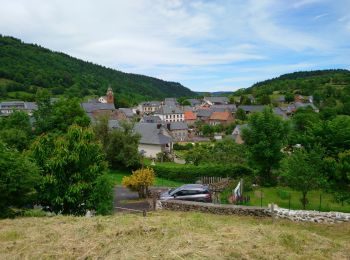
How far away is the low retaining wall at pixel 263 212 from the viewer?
13789 millimetres

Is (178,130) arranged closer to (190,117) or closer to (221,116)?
(221,116)

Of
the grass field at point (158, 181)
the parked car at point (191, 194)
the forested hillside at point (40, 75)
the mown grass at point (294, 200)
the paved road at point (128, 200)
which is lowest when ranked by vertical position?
the grass field at point (158, 181)

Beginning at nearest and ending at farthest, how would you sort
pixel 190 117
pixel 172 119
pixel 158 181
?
pixel 158 181 → pixel 172 119 → pixel 190 117

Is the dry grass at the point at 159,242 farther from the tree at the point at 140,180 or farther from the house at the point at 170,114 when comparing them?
the house at the point at 170,114

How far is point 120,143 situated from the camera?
3972cm

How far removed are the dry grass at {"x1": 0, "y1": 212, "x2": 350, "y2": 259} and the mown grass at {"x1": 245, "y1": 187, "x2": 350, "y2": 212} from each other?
10856 mm

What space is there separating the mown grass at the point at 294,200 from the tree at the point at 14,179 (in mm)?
12672

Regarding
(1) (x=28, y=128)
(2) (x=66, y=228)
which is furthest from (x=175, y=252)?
(1) (x=28, y=128)

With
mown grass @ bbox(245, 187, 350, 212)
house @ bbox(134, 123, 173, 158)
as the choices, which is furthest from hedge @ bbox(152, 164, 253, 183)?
house @ bbox(134, 123, 173, 158)

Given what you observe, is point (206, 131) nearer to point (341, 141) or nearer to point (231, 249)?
point (341, 141)

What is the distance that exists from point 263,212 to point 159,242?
283 inches

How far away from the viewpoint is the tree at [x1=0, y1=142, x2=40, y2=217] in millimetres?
13328

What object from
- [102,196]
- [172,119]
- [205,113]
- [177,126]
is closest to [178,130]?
[177,126]

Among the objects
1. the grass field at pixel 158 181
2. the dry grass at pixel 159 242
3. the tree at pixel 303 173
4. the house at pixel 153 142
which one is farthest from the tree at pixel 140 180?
Answer: the house at pixel 153 142
